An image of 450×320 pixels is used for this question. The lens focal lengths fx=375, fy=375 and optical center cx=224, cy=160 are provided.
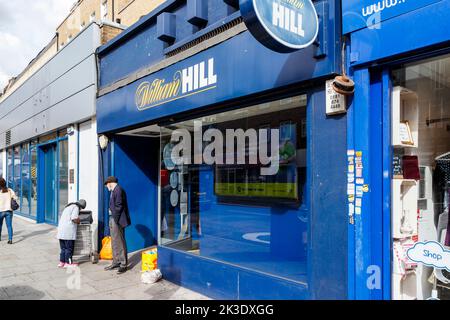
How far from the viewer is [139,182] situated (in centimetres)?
859

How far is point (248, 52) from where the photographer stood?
186 inches

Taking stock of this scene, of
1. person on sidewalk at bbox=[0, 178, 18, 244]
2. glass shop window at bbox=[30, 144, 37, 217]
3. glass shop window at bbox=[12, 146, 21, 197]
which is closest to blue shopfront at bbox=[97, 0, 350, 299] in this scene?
person on sidewalk at bbox=[0, 178, 18, 244]

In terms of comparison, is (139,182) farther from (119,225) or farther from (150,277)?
(150,277)

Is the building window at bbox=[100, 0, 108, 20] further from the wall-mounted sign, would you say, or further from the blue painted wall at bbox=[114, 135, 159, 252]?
the wall-mounted sign

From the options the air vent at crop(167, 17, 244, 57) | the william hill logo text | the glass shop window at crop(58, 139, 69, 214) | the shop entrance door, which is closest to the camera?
the air vent at crop(167, 17, 244, 57)

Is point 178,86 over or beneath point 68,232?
over

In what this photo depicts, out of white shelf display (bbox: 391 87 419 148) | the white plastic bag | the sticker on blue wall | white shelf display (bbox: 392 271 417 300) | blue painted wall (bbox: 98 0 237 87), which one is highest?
blue painted wall (bbox: 98 0 237 87)

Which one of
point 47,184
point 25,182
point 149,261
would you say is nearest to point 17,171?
point 25,182

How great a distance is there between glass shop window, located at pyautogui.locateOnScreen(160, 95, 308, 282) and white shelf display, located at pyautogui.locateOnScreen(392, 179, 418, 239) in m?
1.07

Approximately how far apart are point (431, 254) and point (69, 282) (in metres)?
5.37

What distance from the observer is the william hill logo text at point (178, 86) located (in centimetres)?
539

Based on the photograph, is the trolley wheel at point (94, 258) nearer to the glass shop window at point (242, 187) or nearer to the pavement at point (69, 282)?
the pavement at point (69, 282)

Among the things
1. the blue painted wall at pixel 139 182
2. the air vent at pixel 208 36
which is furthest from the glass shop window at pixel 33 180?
the air vent at pixel 208 36

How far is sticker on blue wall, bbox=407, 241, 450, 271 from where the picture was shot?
11.4 ft
